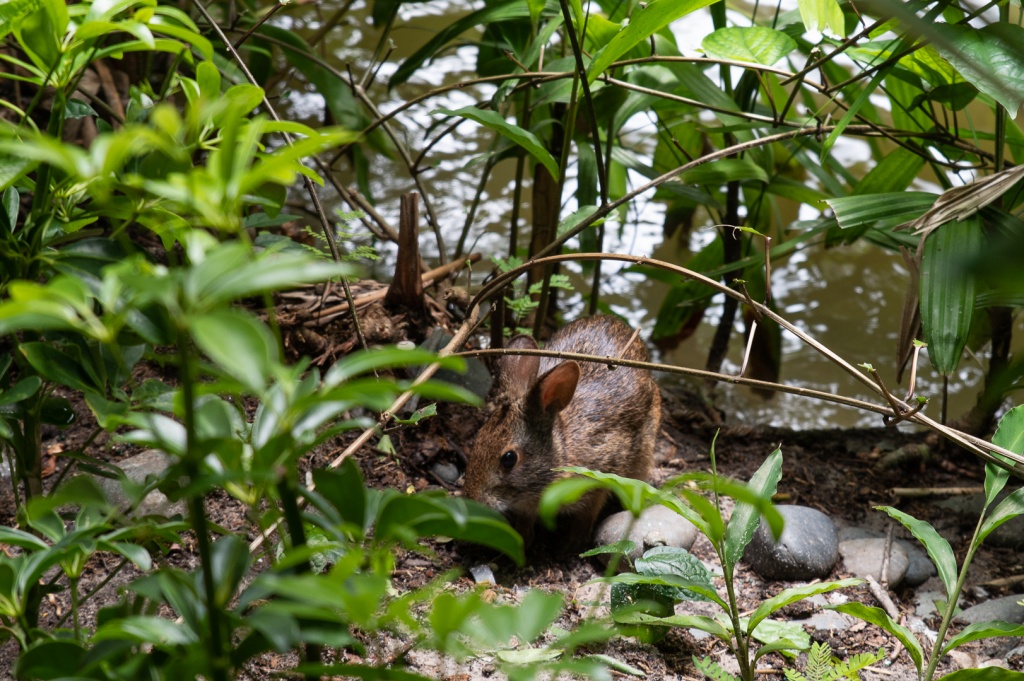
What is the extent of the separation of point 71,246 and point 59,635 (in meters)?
0.77

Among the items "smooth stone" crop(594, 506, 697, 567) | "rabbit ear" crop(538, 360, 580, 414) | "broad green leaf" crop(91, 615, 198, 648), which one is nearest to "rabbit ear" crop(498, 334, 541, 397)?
"rabbit ear" crop(538, 360, 580, 414)

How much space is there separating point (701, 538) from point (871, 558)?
0.66 meters

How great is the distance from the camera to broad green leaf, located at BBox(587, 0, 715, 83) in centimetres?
272

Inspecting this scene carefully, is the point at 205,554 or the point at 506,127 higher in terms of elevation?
the point at 506,127

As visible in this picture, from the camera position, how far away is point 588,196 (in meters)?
4.02

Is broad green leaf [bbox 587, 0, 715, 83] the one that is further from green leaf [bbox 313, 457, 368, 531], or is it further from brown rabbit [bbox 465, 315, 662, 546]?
green leaf [bbox 313, 457, 368, 531]

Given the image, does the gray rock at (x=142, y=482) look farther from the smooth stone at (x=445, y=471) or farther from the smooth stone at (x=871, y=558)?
the smooth stone at (x=871, y=558)

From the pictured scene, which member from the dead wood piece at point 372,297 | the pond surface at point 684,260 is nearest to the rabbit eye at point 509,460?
the dead wood piece at point 372,297

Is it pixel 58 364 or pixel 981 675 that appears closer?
pixel 58 364

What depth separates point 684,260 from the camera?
610 cm

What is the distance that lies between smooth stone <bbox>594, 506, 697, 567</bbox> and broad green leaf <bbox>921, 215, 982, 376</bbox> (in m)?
1.07

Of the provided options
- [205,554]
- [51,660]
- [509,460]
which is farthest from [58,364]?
[509,460]

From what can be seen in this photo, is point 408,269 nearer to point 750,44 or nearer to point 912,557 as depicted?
point 750,44

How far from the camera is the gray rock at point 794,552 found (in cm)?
330
